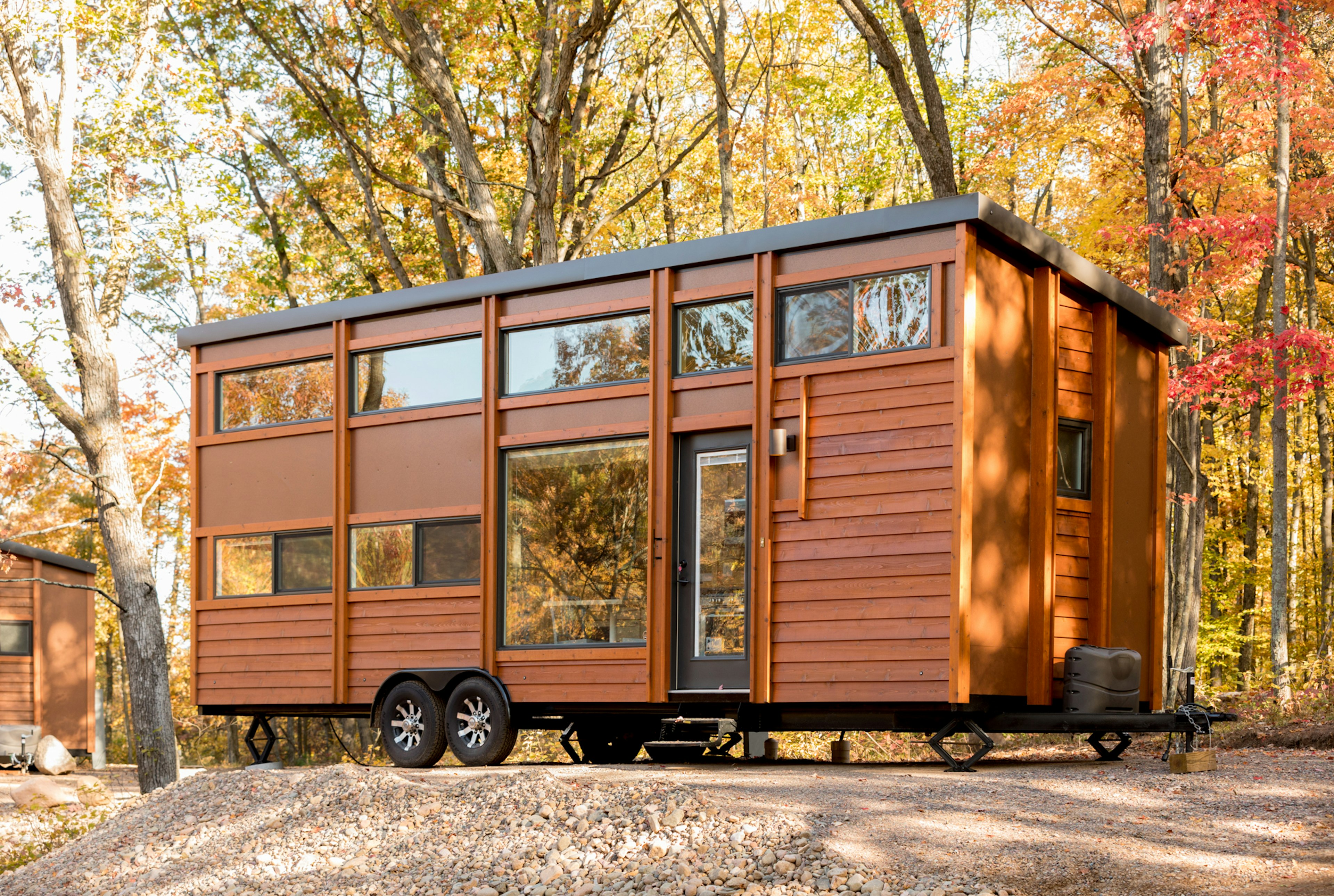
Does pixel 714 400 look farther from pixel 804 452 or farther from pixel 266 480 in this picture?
pixel 266 480

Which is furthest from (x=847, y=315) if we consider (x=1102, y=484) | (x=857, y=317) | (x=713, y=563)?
(x=1102, y=484)

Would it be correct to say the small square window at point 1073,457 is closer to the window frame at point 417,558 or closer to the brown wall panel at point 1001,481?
A: the brown wall panel at point 1001,481

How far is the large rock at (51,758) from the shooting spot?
17906mm

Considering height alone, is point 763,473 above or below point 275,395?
below

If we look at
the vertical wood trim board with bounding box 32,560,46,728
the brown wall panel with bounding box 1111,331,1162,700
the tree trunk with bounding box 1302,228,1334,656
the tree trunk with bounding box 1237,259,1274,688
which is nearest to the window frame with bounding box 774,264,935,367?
the brown wall panel with bounding box 1111,331,1162,700

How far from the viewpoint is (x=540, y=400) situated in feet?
31.3

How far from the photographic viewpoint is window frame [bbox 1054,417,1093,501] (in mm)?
8812

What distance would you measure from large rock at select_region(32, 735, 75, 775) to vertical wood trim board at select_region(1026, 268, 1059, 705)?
14882 mm

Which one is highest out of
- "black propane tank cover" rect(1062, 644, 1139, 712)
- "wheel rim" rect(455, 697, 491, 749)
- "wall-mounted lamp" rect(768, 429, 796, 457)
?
"wall-mounted lamp" rect(768, 429, 796, 457)

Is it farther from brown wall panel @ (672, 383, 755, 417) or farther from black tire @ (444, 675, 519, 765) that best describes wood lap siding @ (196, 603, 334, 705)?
brown wall panel @ (672, 383, 755, 417)

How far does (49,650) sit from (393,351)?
12.6m

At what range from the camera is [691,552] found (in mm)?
8930

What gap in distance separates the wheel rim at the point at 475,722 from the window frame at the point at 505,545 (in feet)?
1.52

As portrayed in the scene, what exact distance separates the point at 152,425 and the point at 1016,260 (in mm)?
19257
